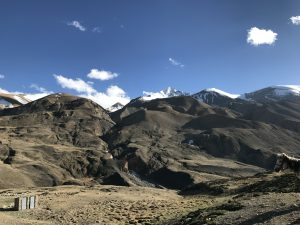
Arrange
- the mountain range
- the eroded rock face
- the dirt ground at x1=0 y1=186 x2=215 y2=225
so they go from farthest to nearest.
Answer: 1. the mountain range
2. the eroded rock face
3. the dirt ground at x1=0 y1=186 x2=215 y2=225

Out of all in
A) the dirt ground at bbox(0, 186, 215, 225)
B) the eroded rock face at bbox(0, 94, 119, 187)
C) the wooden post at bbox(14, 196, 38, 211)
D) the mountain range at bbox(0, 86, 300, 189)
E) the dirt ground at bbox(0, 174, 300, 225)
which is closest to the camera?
the dirt ground at bbox(0, 174, 300, 225)

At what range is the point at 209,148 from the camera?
185m

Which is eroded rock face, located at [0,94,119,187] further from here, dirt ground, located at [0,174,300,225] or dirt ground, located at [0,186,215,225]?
dirt ground, located at [0,174,300,225]

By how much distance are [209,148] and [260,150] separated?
2081 centimetres

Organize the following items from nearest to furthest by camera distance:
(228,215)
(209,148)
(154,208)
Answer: (228,215) → (154,208) → (209,148)

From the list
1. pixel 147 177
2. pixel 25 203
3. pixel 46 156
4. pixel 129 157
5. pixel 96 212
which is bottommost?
pixel 96 212

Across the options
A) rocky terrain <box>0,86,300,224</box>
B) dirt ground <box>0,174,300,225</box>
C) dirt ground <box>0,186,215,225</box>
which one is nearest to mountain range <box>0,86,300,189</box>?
rocky terrain <box>0,86,300,224</box>

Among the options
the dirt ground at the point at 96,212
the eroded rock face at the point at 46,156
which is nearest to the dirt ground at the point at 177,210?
the dirt ground at the point at 96,212

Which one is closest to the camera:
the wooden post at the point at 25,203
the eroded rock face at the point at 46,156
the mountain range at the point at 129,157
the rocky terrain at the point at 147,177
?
the rocky terrain at the point at 147,177

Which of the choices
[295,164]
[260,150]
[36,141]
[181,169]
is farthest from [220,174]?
[295,164]

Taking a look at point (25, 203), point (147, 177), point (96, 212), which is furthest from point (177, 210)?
point (147, 177)

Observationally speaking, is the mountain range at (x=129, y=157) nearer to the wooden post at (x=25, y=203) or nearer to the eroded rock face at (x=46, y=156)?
the eroded rock face at (x=46, y=156)

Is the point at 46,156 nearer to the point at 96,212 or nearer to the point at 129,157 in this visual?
the point at 129,157

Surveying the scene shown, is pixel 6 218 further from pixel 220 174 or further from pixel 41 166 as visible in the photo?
pixel 220 174
